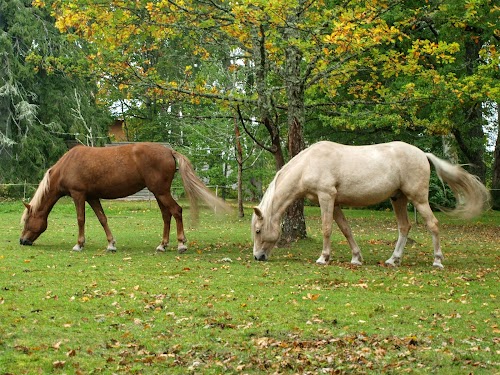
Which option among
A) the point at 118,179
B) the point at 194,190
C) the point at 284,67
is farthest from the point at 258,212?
the point at 284,67

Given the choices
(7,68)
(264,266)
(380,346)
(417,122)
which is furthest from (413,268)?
(7,68)

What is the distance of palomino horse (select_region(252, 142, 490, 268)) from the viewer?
12.3m

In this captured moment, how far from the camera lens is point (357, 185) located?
12.4m

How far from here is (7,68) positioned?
35156mm

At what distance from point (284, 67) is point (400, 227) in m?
5.33

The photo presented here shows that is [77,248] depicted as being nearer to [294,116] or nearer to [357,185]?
[294,116]

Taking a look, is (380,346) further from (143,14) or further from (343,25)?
(143,14)

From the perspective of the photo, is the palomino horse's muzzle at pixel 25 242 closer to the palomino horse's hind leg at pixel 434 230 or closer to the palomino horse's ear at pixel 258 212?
the palomino horse's ear at pixel 258 212

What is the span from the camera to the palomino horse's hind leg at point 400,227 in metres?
12.6

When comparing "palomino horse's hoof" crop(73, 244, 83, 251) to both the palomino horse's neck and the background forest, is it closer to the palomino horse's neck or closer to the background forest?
the background forest

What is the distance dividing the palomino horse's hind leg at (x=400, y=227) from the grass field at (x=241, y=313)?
367mm

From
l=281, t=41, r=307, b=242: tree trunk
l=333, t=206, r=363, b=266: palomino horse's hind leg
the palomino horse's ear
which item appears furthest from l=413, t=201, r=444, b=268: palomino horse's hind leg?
l=281, t=41, r=307, b=242: tree trunk

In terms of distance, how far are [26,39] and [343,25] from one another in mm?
27799

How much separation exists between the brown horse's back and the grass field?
1.25m
